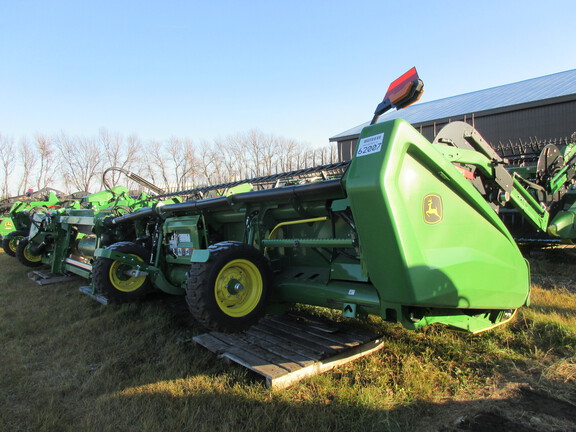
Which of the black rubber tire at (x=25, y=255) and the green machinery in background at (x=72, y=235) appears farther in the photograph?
the black rubber tire at (x=25, y=255)

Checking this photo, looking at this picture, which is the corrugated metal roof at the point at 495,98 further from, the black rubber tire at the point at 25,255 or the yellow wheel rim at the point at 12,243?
the yellow wheel rim at the point at 12,243

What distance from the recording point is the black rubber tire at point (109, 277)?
4492mm

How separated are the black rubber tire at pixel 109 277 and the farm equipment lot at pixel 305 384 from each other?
1.39 ft

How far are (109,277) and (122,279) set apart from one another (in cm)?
20

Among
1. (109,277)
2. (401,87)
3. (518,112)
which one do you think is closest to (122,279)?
(109,277)

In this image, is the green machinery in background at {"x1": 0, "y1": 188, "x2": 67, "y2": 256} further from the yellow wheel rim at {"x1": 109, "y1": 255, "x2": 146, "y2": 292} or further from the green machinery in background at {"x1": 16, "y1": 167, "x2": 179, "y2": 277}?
the yellow wheel rim at {"x1": 109, "y1": 255, "x2": 146, "y2": 292}

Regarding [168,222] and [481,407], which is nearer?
[481,407]

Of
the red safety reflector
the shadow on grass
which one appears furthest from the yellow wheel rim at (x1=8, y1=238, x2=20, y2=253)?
the red safety reflector

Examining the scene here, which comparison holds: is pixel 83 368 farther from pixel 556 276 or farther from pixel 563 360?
pixel 556 276

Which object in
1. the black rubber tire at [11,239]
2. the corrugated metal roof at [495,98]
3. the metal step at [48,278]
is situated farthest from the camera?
the corrugated metal roof at [495,98]

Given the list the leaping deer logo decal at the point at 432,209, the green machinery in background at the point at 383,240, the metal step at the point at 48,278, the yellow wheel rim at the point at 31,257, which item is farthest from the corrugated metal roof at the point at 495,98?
the leaping deer logo decal at the point at 432,209

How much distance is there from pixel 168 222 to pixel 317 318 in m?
1.95

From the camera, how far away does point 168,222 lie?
4355 mm

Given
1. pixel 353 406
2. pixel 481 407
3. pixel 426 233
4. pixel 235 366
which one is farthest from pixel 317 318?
pixel 426 233
